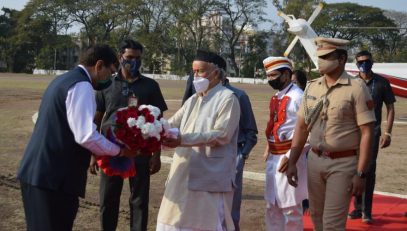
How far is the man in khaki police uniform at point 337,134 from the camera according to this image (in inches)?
159

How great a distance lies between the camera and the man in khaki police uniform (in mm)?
4027

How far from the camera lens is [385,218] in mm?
6664

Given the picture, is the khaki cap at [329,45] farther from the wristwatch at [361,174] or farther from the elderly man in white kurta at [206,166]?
the wristwatch at [361,174]

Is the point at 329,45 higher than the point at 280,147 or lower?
higher

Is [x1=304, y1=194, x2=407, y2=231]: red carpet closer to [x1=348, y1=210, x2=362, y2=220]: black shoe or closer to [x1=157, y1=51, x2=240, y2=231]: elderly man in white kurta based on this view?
[x1=348, y1=210, x2=362, y2=220]: black shoe

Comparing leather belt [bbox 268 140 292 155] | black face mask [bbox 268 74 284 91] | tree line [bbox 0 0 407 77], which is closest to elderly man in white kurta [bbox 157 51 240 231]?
leather belt [bbox 268 140 292 155]

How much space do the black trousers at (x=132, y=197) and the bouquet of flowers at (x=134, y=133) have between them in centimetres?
131

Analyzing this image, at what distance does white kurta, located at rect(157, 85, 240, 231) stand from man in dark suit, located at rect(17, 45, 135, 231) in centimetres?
79

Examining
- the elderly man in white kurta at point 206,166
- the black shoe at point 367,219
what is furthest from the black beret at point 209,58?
the black shoe at point 367,219

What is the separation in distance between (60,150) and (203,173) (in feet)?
3.87

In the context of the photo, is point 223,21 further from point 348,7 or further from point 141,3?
point 348,7

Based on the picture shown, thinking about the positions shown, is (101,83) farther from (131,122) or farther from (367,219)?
(367,219)

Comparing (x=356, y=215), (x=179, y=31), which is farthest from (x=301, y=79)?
(x=179, y=31)

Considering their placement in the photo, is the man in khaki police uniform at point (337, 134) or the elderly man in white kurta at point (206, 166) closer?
the man in khaki police uniform at point (337, 134)
